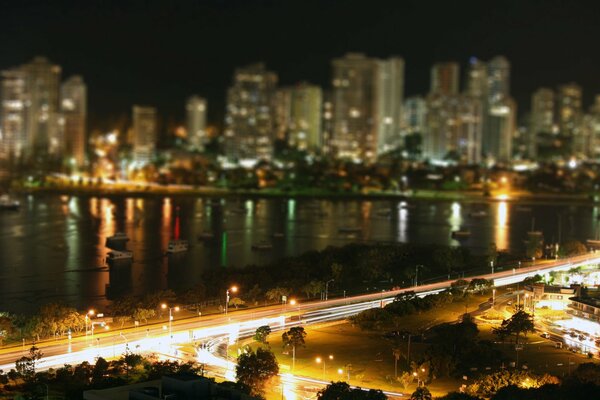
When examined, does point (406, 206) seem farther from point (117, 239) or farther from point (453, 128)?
point (453, 128)

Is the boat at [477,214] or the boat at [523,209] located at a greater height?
the boat at [523,209]

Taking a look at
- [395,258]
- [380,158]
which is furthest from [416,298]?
[380,158]

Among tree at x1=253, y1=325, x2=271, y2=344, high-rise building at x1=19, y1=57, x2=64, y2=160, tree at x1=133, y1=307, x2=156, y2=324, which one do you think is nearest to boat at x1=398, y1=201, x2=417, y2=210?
tree at x1=133, y1=307, x2=156, y2=324

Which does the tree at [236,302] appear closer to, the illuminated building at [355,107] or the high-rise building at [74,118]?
the high-rise building at [74,118]

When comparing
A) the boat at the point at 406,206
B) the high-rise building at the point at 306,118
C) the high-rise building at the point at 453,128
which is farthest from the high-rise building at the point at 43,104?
the boat at the point at 406,206

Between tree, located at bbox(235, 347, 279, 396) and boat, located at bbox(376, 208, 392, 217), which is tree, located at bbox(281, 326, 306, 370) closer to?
tree, located at bbox(235, 347, 279, 396)
